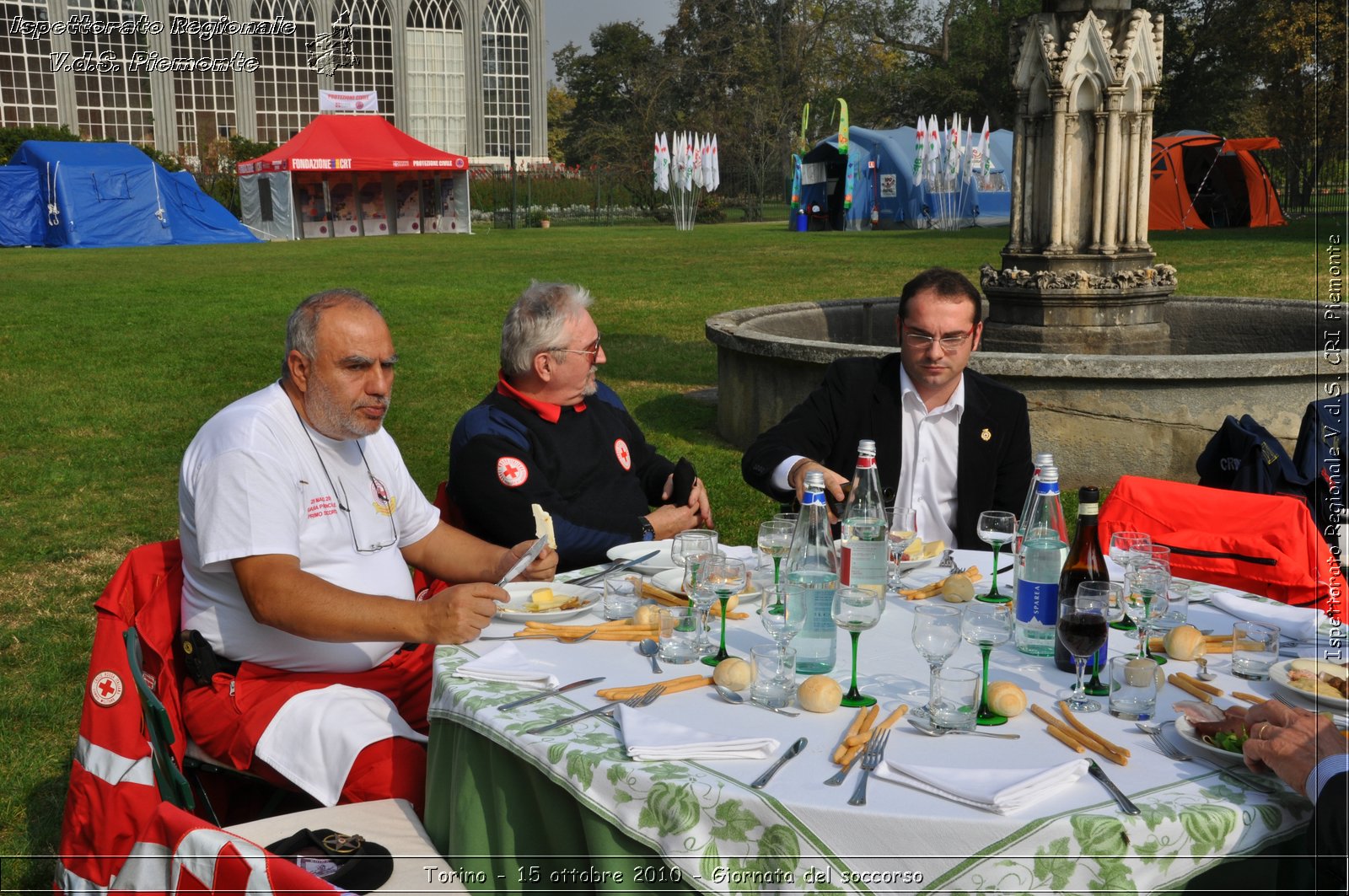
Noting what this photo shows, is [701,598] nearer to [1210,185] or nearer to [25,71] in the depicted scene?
[1210,185]

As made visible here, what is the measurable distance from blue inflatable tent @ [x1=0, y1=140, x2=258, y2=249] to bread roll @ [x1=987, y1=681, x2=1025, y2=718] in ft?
126

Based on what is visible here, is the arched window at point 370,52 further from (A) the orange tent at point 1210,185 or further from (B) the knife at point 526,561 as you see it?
(B) the knife at point 526,561

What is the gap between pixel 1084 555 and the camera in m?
2.81

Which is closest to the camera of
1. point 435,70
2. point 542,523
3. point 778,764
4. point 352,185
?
point 778,764

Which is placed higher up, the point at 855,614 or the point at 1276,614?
the point at 855,614

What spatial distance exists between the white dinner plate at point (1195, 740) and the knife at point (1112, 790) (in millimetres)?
200

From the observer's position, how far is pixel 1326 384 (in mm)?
7078

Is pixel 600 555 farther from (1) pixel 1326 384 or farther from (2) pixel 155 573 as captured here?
(1) pixel 1326 384

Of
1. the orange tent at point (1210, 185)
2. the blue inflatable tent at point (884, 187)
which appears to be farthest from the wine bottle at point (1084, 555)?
the blue inflatable tent at point (884, 187)

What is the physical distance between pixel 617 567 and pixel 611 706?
42.6 inches

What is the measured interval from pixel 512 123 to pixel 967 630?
69138 mm

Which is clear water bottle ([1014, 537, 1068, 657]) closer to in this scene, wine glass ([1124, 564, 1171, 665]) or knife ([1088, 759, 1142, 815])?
wine glass ([1124, 564, 1171, 665])

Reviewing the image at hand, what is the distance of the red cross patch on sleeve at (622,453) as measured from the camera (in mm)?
4570

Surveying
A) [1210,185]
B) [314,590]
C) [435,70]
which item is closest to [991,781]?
[314,590]
